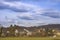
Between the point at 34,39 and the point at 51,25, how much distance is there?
168 cm

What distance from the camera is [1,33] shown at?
18.3 metres

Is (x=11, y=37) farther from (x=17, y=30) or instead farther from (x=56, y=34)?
(x=56, y=34)

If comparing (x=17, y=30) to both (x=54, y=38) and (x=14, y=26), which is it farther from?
(x=54, y=38)

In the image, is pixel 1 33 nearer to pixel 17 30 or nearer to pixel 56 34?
pixel 17 30

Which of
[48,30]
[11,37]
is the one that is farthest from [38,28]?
[11,37]

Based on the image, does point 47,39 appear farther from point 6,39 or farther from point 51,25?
point 6,39

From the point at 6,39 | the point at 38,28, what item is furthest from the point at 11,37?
the point at 38,28

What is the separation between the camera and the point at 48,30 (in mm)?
18438

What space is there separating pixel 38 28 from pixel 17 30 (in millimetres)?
1432

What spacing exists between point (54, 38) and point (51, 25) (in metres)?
A: 0.94

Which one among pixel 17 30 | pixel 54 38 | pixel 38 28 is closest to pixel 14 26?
pixel 17 30

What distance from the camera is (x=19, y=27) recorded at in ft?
61.7

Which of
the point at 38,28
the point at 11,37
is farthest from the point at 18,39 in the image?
the point at 38,28

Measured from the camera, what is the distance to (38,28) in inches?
741
